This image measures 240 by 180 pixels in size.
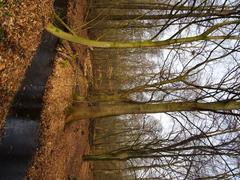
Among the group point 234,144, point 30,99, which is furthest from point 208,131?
point 30,99

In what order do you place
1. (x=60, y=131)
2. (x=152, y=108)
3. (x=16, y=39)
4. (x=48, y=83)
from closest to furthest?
(x=16, y=39), (x=152, y=108), (x=48, y=83), (x=60, y=131)

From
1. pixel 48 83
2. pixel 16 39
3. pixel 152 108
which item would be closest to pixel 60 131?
pixel 48 83

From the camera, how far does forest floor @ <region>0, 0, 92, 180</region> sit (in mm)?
5363

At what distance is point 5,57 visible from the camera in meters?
5.23

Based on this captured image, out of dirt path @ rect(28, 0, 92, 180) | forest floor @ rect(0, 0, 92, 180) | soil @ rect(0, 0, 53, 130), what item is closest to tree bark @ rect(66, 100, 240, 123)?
dirt path @ rect(28, 0, 92, 180)

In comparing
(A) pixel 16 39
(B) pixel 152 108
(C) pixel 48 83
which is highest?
(C) pixel 48 83

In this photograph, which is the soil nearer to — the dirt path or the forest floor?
the forest floor

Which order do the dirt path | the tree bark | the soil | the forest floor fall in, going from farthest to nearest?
the dirt path
the tree bark
the forest floor
the soil

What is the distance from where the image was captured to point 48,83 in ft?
23.7

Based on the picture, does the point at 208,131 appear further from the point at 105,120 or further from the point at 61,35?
the point at 105,120

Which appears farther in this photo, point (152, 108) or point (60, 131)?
point (60, 131)

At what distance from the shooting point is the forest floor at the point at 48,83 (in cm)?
536

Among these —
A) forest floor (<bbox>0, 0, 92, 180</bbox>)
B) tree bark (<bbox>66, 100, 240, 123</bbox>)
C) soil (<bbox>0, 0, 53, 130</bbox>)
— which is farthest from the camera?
tree bark (<bbox>66, 100, 240, 123</bbox>)

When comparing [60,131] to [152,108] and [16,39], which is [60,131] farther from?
[16,39]
